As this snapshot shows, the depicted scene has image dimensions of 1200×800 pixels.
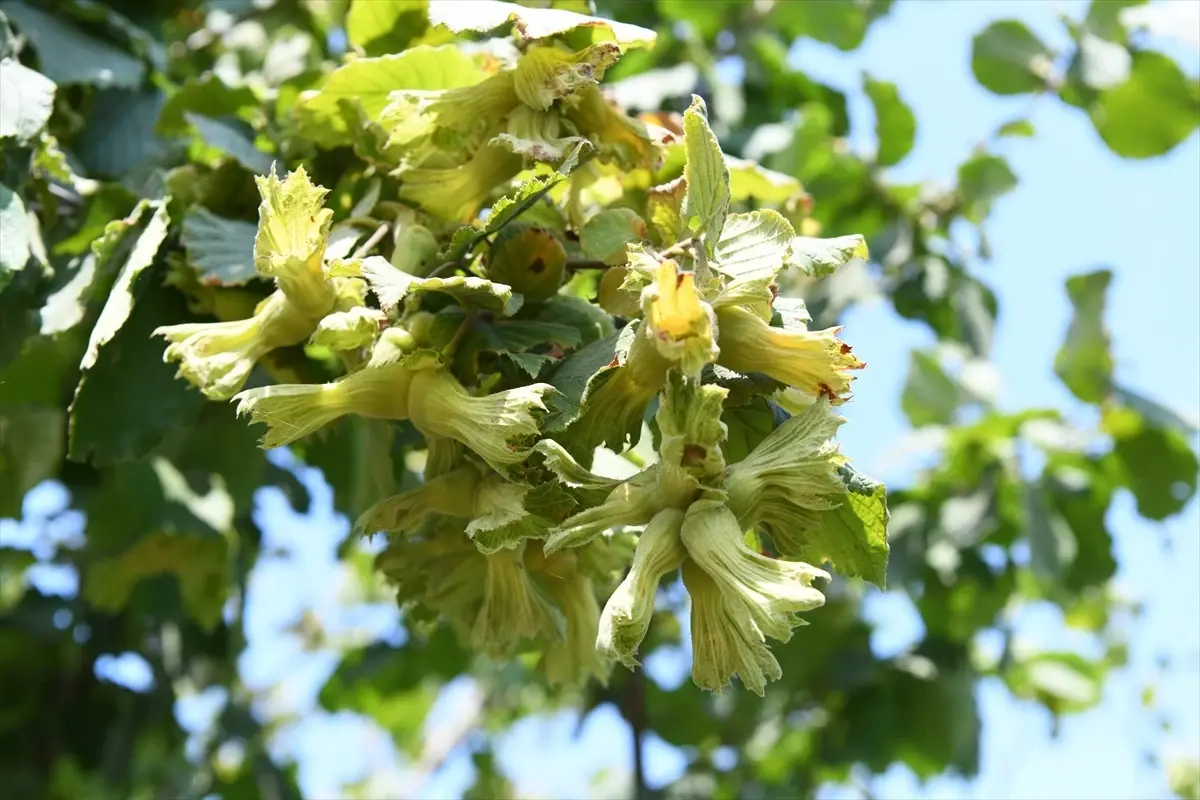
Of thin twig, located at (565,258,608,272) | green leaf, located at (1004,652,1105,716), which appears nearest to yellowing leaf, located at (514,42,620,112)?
thin twig, located at (565,258,608,272)

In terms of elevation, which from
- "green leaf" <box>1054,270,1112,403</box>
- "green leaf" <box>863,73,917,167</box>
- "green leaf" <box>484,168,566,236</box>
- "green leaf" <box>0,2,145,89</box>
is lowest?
"green leaf" <box>1054,270,1112,403</box>

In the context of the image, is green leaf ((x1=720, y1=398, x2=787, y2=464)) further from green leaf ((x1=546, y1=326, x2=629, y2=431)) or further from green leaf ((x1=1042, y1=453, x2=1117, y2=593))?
green leaf ((x1=1042, y1=453, x2=1117, y2=593))

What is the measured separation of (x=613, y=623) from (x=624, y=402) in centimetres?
18

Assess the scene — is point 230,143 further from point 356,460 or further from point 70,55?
point 356,460

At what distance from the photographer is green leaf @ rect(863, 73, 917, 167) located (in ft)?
6.75

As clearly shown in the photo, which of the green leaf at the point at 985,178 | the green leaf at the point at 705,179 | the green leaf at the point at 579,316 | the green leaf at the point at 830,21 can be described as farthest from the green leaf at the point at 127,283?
the green leaf at the point at 985,178

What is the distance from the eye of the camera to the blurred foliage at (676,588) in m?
1.58

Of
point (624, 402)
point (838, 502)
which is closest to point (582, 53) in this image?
point (624, 402)

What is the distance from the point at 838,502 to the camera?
0.88 meters

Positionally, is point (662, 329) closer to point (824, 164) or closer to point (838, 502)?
point (838, 502)

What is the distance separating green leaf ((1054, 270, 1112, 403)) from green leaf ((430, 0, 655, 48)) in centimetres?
141

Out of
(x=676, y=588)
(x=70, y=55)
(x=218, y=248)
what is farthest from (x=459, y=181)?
(x=676, y=588)

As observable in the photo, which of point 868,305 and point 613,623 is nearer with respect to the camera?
point 613,623

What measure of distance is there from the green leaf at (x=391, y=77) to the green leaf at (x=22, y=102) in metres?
0.24
